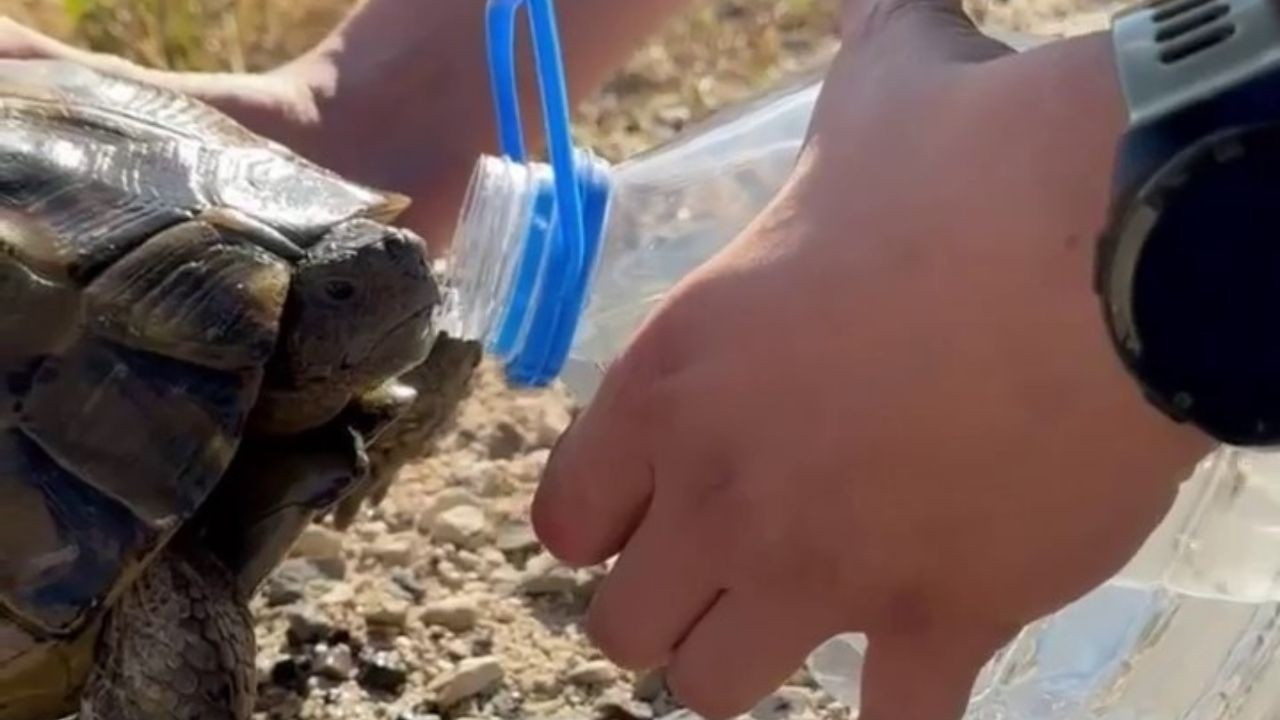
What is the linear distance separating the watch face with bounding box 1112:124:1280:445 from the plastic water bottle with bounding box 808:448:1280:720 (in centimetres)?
77

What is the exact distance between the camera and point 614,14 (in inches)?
75.6

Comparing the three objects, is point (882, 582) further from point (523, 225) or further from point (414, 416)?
point (414, 416)

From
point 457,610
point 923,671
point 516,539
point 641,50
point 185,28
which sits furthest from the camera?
point 641,50

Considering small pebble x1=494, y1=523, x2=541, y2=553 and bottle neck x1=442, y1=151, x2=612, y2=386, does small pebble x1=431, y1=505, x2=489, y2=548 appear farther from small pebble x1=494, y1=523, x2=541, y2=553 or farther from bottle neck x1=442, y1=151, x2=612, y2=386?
bottle neck x1=442, y1=151, x2=612, y2=386

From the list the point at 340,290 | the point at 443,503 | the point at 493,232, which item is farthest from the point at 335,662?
the point at 493,232

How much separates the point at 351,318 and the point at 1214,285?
61cm

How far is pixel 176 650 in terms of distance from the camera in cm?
128

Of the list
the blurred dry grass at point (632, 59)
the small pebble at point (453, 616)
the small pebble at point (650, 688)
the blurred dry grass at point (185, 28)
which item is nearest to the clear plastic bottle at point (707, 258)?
the small pebble at point (650, 688)

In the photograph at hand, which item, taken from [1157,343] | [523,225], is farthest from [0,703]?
[1157,343]

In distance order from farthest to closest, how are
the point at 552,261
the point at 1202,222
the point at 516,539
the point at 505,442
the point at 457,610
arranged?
the point at 505,442 → the point at 516,539 → the point at 457,610 → the point at 552,261 → the point at 1202,222

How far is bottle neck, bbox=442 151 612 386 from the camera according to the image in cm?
111

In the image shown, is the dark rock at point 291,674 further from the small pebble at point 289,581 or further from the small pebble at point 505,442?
the small pebble at point 505,442

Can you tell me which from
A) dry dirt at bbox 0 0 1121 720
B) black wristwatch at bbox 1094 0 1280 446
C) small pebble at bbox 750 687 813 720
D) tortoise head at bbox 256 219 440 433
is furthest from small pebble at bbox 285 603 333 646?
black wristwatch at bbox 1094 0 1280 446

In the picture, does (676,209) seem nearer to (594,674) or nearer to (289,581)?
(594,674)
